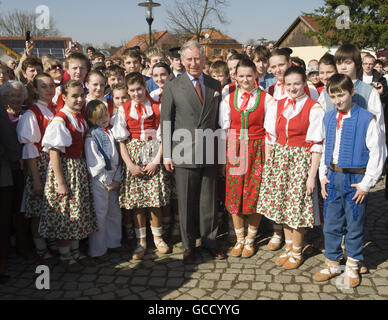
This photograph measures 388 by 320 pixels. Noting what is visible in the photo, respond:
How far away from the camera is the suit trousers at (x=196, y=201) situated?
3.88 meters

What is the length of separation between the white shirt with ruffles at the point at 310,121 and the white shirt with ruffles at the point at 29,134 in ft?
8.03

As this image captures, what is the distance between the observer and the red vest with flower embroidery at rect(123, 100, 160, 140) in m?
3.93

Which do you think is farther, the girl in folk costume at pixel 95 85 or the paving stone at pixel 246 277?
the girl in folk costume at pixel 95 85

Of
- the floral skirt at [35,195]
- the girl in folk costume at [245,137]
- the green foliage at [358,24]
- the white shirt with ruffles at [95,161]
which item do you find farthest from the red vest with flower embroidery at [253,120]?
the green foliage at [358,24]

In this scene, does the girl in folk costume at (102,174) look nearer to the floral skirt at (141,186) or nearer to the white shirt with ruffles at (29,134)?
the floral skirt at (141,186)

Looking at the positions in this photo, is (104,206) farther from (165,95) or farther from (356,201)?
(356,201)

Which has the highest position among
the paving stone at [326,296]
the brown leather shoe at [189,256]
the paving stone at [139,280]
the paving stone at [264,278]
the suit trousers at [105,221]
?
the suit trousers at [105,221]

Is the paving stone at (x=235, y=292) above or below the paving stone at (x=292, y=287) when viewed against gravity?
below

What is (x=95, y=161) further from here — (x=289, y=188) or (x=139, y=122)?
(x=289, y=188)

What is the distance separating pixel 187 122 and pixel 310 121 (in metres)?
1.25

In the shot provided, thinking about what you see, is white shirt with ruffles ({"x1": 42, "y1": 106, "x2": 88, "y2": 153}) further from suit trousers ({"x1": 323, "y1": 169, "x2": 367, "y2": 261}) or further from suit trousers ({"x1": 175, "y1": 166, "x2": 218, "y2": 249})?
suit trousers ({"x1": 323, "y1": 169, "x2": 367, "y2": 261})

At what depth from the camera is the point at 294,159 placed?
3.58 meters

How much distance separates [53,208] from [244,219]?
2219 millimetres
